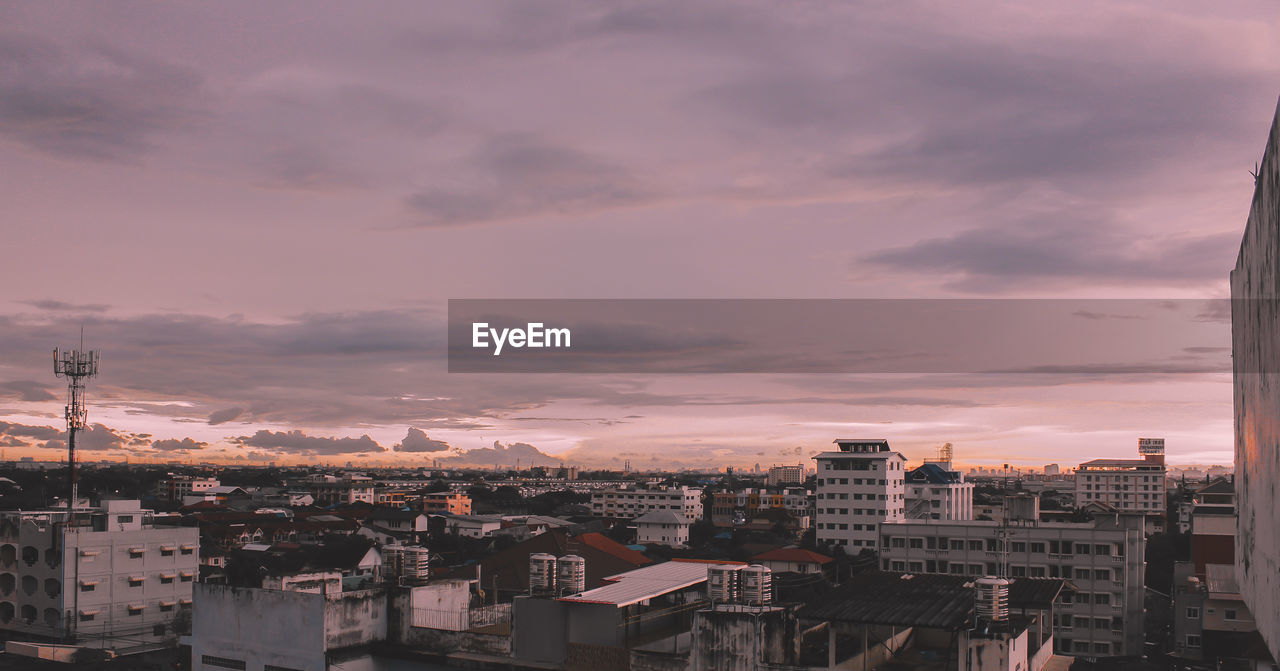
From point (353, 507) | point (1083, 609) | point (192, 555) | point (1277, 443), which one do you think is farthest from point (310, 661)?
point (353, 507)

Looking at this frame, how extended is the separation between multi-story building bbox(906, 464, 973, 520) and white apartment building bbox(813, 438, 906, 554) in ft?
15.7

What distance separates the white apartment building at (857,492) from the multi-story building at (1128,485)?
73.7 m

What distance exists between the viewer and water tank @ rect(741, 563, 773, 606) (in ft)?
64.7

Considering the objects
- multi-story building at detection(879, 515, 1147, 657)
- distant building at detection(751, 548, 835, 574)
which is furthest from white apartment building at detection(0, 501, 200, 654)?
multi-story building at detection(879, 515, 1147, 657)

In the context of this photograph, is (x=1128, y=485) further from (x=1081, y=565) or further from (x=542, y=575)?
(x=542, y=575)

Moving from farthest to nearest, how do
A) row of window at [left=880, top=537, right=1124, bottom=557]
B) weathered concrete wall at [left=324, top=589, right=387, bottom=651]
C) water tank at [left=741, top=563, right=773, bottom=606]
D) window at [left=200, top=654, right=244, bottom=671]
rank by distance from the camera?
row of window at [left=880, top=537, right=1124, bottom=557]
window at [left=200, top=654, right=244, bottom=671]
weathered concrete wall at [left=324, top=589, right=387, bottom=651]
water tank at [left=741, top=563, right=773, bottom=606]

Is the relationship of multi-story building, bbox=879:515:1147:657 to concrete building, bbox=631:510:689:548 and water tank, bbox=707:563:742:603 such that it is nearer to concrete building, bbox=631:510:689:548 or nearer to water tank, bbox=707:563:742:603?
water tank, bbox=707:563:742:603

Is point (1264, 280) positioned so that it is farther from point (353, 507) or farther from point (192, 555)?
point (353, 507)

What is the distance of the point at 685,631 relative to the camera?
2366cm

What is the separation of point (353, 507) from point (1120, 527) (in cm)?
11860

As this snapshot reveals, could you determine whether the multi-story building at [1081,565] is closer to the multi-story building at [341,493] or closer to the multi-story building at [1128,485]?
the multi-story building at [1128,485]

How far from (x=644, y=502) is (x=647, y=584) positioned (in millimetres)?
130883

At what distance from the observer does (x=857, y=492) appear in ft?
301

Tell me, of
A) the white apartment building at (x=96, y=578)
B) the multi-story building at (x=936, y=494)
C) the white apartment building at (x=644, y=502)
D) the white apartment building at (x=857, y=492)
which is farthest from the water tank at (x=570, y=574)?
the white apartment building at (x=644, y=502)
